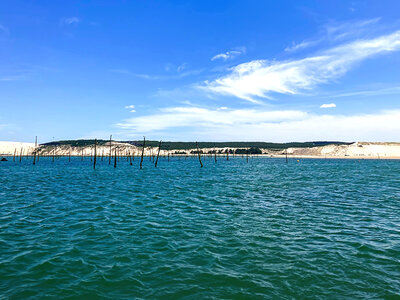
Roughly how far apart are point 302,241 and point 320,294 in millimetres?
4508

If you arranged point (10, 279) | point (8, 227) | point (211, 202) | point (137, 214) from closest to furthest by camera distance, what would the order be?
point (10, 279) → point (8, 227) → point (137, 214) → point (211, 202)

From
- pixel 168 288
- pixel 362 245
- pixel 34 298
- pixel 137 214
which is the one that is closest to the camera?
pixel 34 298

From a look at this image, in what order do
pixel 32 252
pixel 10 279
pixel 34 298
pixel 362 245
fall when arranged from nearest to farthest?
pixel 34 298 → pixel 10 279 → pixel 32 252 → pixel 362 245

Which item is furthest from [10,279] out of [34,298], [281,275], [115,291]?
[281,275]

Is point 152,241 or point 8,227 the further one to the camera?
point 8,227

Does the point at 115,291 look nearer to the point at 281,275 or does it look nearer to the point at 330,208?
the point at 281,275

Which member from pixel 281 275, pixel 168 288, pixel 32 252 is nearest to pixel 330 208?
pixel 281 275

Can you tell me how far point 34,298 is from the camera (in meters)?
7.15

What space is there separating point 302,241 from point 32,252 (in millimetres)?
11082

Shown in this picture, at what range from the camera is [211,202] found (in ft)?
69.9

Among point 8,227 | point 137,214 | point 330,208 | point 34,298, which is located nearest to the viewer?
point 34,298

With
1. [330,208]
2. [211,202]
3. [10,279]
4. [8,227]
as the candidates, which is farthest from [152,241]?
[330,208]

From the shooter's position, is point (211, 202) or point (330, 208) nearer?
point (330, 208)

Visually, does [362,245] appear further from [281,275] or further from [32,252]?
[32,252]
